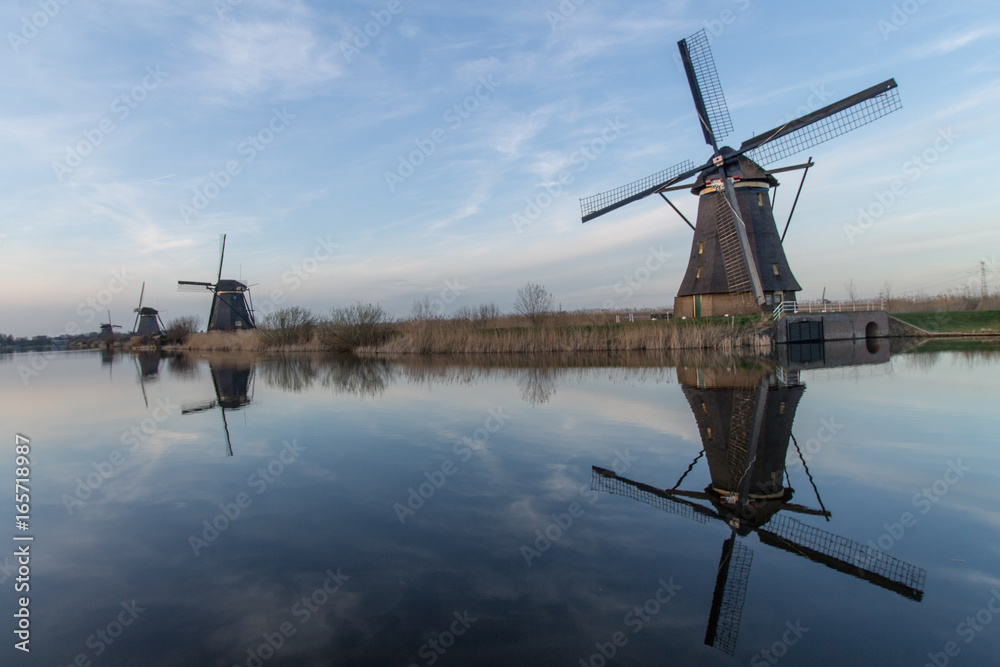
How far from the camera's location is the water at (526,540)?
262 cm

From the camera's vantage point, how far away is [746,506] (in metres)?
4.30

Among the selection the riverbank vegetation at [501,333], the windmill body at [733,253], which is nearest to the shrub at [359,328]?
the riverbank vegetation at [501,333]

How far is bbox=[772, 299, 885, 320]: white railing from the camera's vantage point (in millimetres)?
23297

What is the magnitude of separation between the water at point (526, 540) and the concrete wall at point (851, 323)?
1802 centimetres

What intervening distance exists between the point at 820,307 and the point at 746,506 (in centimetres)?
2619

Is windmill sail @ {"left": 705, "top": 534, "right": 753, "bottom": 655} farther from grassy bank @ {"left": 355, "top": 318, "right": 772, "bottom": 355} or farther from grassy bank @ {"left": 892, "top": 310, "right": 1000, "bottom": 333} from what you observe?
grassy bank @ {"left": 892, "top": 310, "right": 1000, "bottom": 333}

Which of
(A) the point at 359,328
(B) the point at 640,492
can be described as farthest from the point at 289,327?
(B) the point at 640,492

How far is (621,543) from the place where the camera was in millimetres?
3699

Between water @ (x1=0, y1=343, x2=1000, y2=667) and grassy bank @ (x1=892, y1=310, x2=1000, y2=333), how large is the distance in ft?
89.2

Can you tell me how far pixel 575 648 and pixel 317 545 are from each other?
1.96 meters

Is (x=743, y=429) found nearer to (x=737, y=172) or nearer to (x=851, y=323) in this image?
(x=737, y=172)

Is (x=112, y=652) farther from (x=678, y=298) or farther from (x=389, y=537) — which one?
(x=678, y=298)

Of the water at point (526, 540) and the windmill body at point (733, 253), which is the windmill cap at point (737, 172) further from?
the water at point (526, 540)

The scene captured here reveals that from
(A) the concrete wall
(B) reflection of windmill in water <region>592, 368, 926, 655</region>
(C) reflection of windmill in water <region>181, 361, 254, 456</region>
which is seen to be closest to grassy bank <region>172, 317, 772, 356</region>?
(A) the concrete wall
